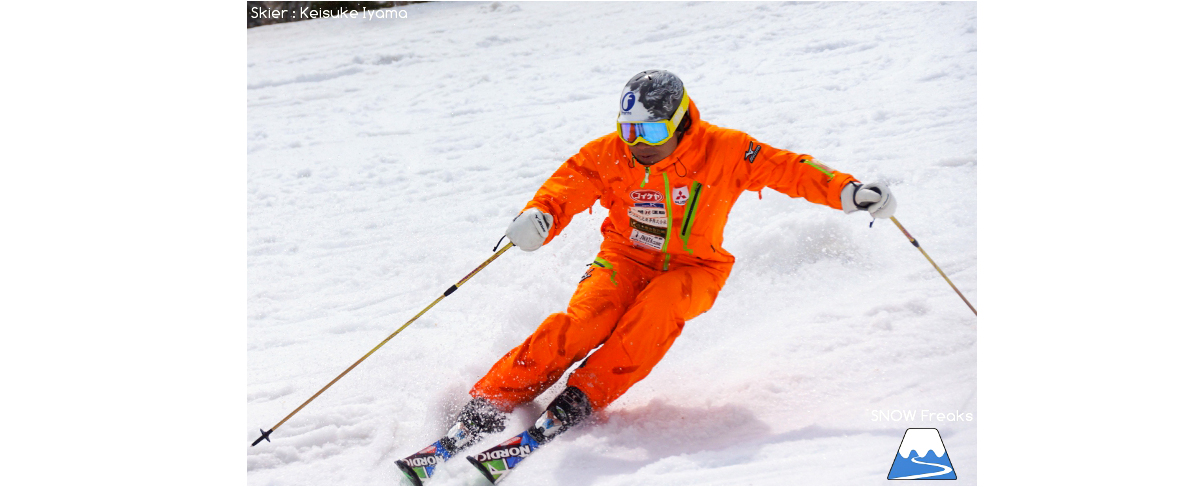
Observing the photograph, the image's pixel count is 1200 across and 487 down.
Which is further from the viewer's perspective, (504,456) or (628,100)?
(628,100)

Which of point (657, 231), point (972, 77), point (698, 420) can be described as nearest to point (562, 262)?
point (657, 231)

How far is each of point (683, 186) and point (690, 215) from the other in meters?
0.14

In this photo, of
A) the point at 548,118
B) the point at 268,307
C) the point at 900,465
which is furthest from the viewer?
the point at 548,118

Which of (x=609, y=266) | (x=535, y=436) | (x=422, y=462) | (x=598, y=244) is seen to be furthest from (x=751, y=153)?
(x=598, y=244)

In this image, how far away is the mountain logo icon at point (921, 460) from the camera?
9.10ft

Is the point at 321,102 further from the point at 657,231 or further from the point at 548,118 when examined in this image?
the point at 657,231

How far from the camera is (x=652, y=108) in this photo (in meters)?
3.23

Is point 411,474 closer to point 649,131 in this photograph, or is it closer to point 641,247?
point 641,247

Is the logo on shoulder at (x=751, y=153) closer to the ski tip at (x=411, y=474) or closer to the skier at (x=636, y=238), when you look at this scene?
the skier at (x=636, y=238)

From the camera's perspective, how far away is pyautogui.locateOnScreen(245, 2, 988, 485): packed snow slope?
3.28m

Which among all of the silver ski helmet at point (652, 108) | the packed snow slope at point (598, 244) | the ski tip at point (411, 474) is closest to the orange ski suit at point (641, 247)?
the silver ski helmet at point (652, 108)

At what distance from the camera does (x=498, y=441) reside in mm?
3178

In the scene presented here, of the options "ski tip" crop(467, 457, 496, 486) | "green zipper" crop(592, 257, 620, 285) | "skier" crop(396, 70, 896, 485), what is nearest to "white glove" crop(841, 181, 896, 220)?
"skier" crop(396, 70, 896, 485)

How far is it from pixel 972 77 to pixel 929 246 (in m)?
3.08
